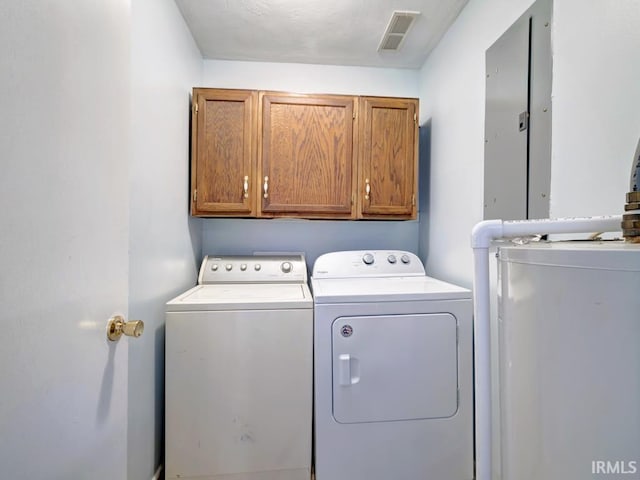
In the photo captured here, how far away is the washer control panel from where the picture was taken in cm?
194

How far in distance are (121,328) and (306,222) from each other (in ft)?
5.18

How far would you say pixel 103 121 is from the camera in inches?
27.7

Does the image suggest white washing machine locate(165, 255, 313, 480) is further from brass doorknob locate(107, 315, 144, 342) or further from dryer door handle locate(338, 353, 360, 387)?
brass doorknob locate(107, 315, 144, 342)

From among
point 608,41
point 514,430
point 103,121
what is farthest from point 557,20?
point 103,121

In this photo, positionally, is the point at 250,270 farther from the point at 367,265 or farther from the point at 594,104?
the point at 594,104

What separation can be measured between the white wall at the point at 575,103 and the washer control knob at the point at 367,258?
54cm

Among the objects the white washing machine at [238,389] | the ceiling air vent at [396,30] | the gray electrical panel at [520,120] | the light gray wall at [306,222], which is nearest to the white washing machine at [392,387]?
the white washing machine at [238,389]

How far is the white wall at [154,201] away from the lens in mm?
1200

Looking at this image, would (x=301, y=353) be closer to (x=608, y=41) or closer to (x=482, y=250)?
(x=482, y=250)

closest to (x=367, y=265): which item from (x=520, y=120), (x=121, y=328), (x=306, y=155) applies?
(x=306, y=155)

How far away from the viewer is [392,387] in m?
1.34

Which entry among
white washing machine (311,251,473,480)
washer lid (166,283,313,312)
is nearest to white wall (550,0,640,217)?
white washing machine (311,251,473,480)

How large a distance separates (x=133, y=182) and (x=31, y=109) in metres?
0.73

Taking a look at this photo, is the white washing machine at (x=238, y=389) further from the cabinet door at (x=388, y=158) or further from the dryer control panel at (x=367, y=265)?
the cabinet door at (x=388, y=158)
